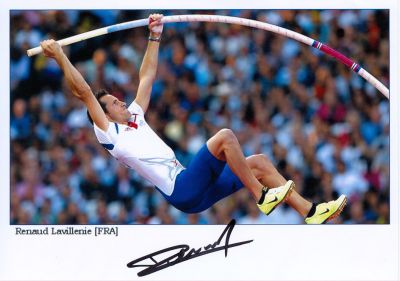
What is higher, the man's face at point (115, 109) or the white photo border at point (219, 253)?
the man's face at point (115, 109)

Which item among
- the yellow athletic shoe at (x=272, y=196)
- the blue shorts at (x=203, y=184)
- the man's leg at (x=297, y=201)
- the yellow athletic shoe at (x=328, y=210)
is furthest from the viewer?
the yellow athletic shoe at (x=328, y=210)

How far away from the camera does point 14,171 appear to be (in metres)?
10.4

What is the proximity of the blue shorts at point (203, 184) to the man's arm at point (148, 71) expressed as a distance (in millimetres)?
1014

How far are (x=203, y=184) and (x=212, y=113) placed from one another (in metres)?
1.34

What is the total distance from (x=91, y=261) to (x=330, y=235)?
2.70m

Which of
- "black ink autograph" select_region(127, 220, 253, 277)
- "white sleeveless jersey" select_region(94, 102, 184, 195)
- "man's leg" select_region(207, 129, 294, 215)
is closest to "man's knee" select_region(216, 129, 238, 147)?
"man's leg" select_region(207, 129, 294, 215)

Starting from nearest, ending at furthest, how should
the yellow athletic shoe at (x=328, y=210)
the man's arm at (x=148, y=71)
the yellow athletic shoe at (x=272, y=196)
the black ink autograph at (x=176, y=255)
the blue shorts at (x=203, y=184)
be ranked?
the yellow athletic shoe at (x=272, y=196)
the blue shorts at (x=203, y=184)
the yellow athletic shoe at (x=328, y=210)
the black ink autograph at (x=176, y=255)
the man's arm at (x=148, y=71)

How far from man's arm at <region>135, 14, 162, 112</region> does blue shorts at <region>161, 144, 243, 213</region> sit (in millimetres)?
1014

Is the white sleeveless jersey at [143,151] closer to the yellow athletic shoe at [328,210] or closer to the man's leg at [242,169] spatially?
the man's leg at [242,169]

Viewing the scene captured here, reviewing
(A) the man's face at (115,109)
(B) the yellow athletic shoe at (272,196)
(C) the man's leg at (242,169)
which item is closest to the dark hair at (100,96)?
(A) the man's face at (115,109)

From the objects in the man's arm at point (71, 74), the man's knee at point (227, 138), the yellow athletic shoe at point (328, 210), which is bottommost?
the yellow athletic shoe at point (328, 210)

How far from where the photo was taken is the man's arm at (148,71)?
10.4 metres

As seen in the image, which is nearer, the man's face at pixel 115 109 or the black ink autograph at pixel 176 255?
the man's face at pixel 115 109

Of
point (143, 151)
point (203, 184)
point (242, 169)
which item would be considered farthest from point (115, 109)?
point (242, 169)
